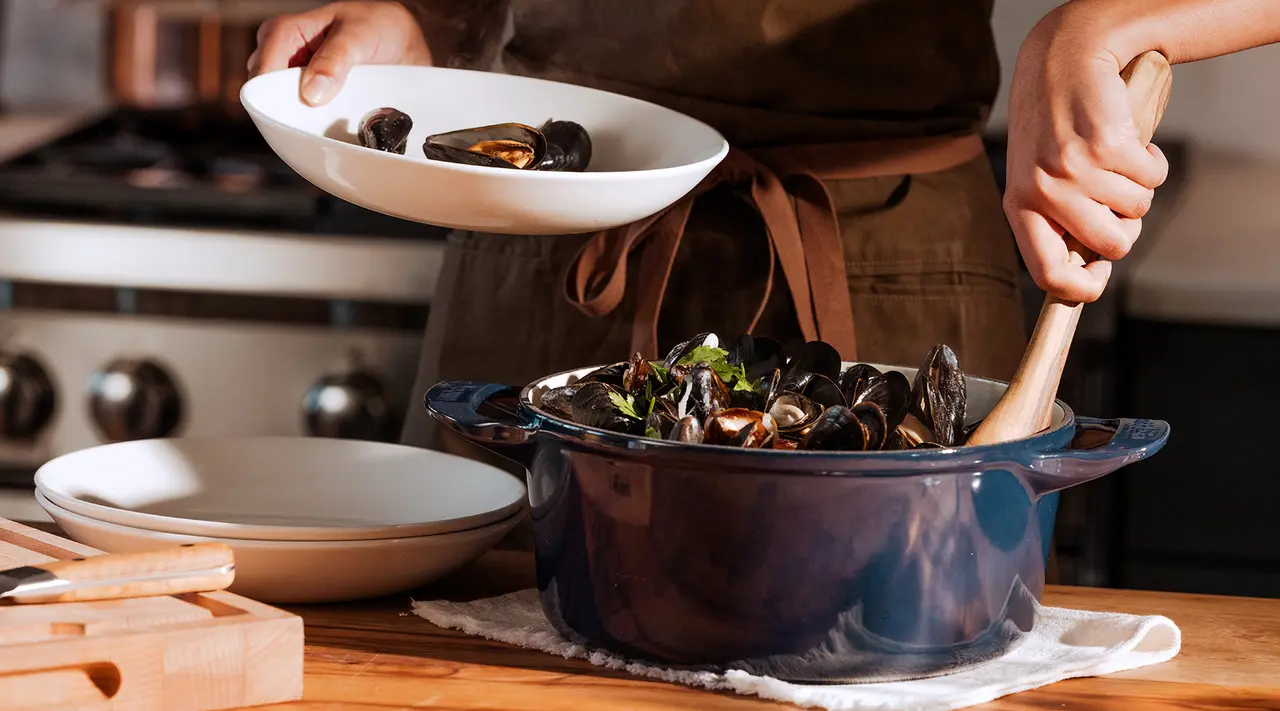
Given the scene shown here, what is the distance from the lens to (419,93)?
938mm

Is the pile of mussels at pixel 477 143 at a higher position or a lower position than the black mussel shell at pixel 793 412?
higher

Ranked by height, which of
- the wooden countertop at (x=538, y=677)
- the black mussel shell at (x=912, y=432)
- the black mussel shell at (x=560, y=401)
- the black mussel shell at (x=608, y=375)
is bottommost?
the wooden countertop at (x=538, y=677)

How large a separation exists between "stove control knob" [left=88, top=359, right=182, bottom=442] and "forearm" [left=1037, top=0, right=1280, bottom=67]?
4.32 feet

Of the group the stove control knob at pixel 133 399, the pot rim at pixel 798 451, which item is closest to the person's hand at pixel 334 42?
the pot rim at pixel 798 451

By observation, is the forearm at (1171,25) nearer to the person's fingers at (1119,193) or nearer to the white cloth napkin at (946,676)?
the person's fingers at (1119,193)

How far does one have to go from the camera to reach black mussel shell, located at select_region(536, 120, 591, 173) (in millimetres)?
894

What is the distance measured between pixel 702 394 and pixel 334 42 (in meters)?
0.43

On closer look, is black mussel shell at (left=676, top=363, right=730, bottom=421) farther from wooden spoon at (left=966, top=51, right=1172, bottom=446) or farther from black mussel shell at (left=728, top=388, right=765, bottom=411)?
wooden spoon at (left=966, top=51, right=1172, bottom=446)

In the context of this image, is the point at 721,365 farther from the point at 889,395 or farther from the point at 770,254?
the point at 770,254

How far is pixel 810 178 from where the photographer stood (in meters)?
1.06

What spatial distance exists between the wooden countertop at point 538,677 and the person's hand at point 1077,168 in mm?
197

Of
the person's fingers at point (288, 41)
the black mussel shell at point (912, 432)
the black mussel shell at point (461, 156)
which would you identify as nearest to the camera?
the black mussel shell at point (912, 432)

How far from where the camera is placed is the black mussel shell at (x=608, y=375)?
750mm

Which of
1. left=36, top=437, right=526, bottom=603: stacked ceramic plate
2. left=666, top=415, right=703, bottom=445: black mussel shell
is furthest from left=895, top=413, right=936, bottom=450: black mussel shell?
left=36, top=437, right=526, bottom=603: stacked ceramic plate
